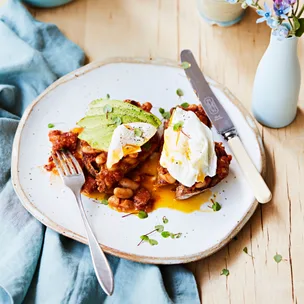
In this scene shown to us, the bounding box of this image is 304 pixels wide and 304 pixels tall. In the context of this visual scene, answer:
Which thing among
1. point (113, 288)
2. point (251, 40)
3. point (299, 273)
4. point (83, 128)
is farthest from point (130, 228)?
point (251, 40)

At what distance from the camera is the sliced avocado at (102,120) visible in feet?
8.05

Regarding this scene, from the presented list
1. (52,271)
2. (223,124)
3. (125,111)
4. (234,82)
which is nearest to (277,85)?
(223,124)

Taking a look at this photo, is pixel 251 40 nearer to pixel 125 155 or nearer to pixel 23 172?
pixel 125 155

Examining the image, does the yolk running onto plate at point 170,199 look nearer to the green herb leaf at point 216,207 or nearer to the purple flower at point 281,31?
the green herb leaf at point 216,207

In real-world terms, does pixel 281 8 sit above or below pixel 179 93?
above

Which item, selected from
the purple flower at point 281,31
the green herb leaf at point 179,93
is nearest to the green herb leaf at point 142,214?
the green herb leaf at point 179,93

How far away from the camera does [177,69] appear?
272 centimetres

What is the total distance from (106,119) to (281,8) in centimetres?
78

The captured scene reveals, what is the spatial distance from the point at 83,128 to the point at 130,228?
1.50 feet

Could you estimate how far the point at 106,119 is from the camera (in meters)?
2.47

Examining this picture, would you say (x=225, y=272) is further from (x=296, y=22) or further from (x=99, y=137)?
(x=296, y=22)

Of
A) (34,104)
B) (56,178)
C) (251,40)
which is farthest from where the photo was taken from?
(251,40)

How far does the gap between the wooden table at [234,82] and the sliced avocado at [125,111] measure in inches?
17.3

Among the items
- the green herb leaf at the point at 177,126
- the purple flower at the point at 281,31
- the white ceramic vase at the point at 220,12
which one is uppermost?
the purple flower at the point at 281,31
